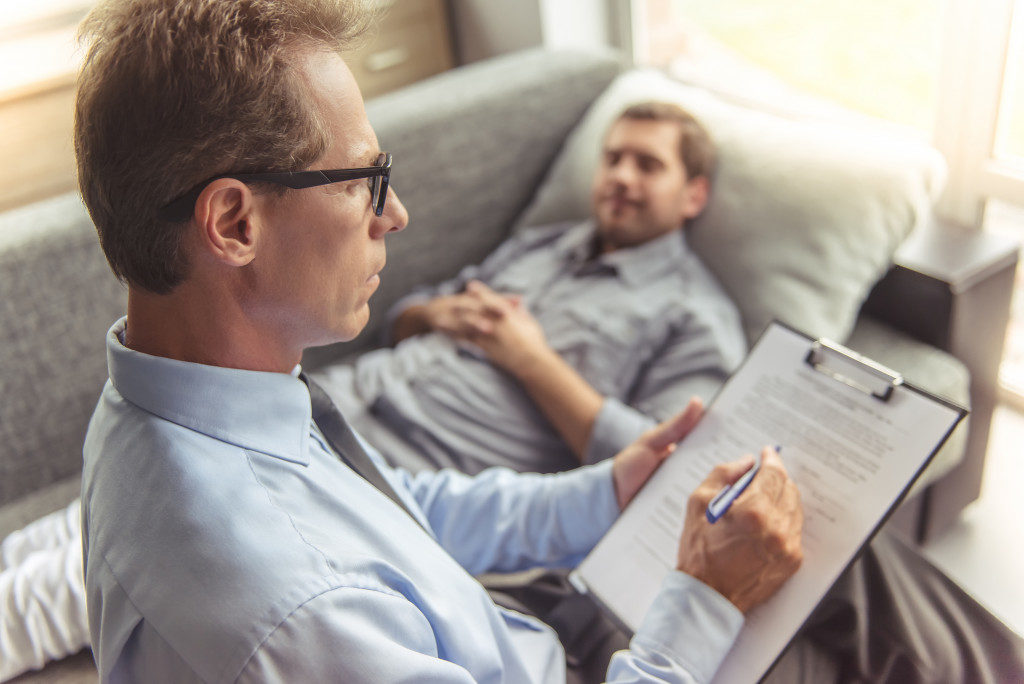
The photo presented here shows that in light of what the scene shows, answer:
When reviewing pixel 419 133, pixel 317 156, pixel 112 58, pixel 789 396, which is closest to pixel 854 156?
pixel 789 396

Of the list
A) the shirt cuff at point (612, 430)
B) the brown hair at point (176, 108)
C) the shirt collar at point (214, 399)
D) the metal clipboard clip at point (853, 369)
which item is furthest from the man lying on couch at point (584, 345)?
the brown hair at point (176, 108)

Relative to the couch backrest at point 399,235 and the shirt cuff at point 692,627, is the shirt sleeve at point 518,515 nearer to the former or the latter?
the shirt cuff at point 692,627


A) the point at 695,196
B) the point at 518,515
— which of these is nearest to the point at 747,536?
the point at 518,515

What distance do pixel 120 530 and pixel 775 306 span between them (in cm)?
115

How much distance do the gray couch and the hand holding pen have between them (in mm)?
671

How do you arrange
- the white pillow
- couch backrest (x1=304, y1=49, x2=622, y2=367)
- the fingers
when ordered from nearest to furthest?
the white pillow, the fingers, couch backrest (x1=304, y1=49, x2=622, y2=367)

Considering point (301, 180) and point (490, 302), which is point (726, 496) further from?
point (490, 302)

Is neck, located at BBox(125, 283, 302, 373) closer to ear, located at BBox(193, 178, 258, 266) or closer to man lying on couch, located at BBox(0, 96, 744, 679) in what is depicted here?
ear, located at BBox(193, 178, 258, 266)

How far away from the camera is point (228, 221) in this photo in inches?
25.9

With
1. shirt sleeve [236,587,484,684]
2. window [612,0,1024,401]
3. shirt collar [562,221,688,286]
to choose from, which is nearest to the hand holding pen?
shirt sleeve [236,587,484,684]

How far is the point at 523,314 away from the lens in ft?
5.11

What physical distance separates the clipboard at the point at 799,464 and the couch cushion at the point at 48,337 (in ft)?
3.58

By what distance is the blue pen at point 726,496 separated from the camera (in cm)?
80

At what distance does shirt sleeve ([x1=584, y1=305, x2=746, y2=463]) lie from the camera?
131cm
